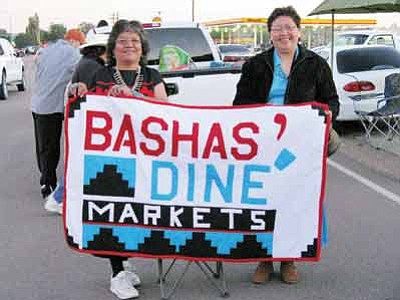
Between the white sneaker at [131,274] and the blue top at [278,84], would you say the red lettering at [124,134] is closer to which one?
the white sneaker at [131,274]

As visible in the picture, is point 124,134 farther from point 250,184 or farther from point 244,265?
point 244,265

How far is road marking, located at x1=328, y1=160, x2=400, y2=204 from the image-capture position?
7969mm

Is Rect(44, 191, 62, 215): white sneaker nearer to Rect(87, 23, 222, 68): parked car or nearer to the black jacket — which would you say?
the black jacket

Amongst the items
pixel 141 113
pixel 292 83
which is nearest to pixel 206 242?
pixel 141 113

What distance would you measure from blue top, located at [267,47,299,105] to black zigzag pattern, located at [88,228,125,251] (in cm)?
141

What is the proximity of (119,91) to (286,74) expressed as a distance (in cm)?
115

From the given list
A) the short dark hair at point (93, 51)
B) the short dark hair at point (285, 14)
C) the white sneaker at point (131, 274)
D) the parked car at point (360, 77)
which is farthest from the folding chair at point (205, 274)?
the parked car at point (360, 77)

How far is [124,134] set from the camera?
4.58m

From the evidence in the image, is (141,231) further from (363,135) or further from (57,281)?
(363,135)

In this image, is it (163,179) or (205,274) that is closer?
(163,179)

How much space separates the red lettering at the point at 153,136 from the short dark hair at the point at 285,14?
1087 mm

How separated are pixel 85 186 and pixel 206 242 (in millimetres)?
842

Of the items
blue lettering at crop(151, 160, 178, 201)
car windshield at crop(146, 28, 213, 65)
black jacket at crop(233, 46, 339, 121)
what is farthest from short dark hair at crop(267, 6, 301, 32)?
car windshield at crop(146, 28, 213, 65)

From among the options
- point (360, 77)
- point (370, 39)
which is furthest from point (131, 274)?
point (370, 39)
